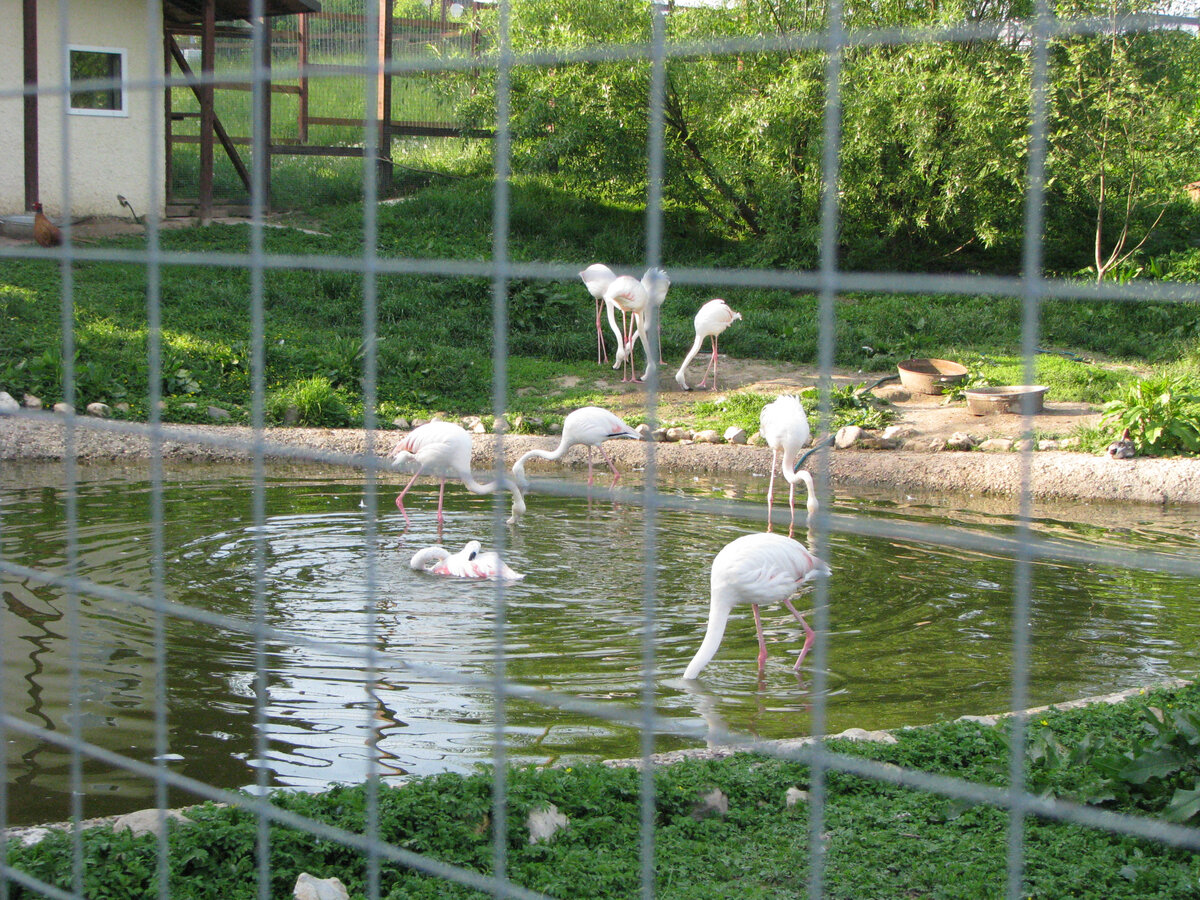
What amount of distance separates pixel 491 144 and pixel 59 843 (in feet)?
42.9

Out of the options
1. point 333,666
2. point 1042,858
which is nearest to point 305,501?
point 333,666

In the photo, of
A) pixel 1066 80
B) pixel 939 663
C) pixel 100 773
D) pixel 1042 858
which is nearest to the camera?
pixel 1042 858

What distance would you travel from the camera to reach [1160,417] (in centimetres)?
764

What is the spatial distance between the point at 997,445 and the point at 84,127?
10.1 metres

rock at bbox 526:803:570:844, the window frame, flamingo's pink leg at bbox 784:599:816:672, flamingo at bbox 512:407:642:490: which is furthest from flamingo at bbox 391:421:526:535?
the window frame

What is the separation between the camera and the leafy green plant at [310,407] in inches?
329

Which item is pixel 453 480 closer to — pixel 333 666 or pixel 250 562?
pixel 250 562

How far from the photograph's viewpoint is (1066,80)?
5.05 metres

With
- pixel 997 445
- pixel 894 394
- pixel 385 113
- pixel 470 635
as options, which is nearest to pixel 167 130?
pixel 385 113

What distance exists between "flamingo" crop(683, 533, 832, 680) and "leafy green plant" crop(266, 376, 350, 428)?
196 inches

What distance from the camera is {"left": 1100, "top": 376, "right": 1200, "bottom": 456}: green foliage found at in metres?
7.59

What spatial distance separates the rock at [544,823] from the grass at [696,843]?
0.07 ft

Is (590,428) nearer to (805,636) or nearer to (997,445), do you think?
(805,636)

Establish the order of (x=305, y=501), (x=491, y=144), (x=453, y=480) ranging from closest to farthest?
(x=305, y=501), (x=453, y=480), (x=491, y=144)
